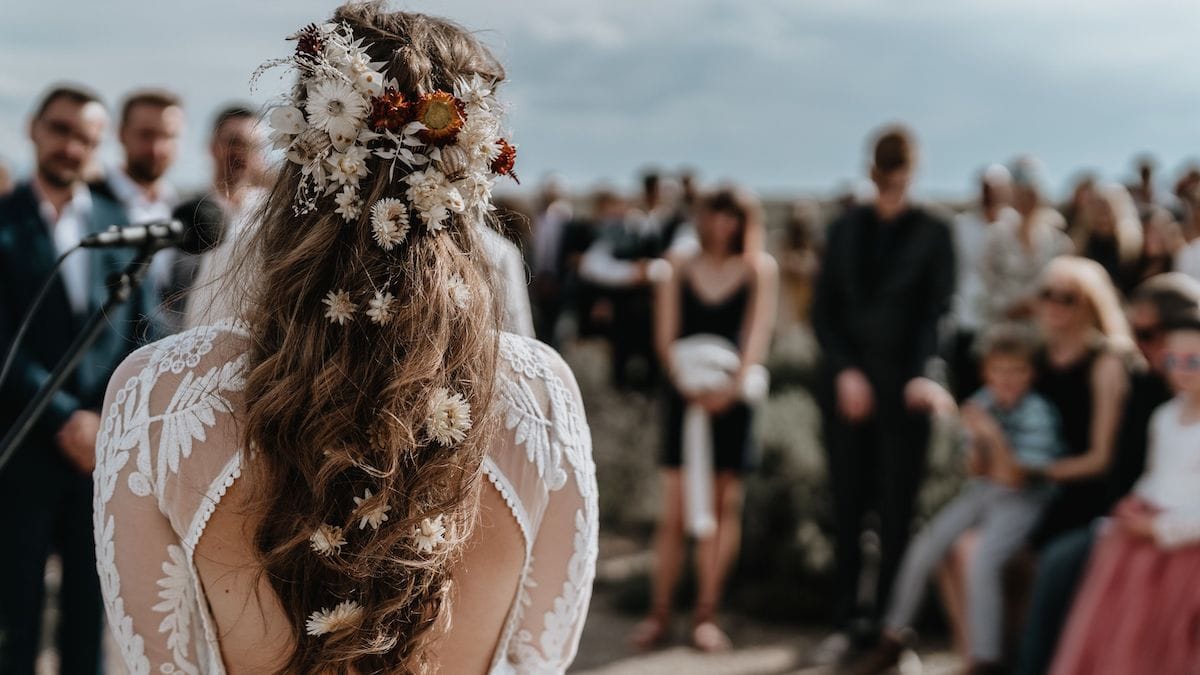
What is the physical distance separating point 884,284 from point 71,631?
3.63 m

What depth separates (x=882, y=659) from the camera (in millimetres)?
4965

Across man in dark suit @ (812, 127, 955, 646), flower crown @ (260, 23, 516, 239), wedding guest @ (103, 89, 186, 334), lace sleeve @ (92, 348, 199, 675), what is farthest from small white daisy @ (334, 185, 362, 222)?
man in dark suit @ (812, 127, 955, 646)

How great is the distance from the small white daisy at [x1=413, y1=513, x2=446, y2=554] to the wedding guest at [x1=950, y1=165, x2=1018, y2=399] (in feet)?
18.0

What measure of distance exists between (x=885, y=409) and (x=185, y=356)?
4157mm

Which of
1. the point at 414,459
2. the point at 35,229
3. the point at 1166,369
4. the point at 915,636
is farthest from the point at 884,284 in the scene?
the point at 414,459

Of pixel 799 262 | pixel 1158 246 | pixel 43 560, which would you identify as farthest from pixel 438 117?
pixel 799 262

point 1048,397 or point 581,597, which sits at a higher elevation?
point 581,597

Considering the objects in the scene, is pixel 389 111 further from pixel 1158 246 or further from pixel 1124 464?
pixel 1158 246

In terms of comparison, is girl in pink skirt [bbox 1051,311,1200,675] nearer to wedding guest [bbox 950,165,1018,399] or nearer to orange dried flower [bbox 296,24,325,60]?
wedding guest [bbox 950,165,1018,399]

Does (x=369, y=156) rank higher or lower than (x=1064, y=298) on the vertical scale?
higher

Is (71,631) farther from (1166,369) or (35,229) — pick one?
(1166,369)

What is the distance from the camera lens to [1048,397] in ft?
15.7

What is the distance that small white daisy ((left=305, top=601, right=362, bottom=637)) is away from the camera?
1.47 metres

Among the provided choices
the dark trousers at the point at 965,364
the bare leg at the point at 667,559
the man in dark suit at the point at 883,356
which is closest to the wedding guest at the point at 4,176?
the bare leg at the point at 667,559
